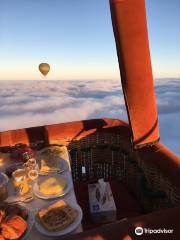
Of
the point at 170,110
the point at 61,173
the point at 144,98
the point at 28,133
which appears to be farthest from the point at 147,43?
the point at 170,110

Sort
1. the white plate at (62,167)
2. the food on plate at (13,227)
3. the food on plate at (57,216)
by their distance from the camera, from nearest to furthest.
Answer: the food on plate at (13,227) → the food on plate at (57,216) → the white plate at (62,167)

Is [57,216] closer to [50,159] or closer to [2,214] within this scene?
[2,214]

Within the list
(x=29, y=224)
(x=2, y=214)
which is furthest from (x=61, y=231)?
(x=2, y=214)

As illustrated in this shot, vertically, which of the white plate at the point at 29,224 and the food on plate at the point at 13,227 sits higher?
the food on plate at the point at 13,227

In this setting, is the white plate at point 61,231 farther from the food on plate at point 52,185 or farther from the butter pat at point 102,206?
the butter pat at point 102,206

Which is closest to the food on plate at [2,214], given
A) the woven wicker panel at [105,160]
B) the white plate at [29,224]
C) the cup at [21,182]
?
the white plate at [29,224]
